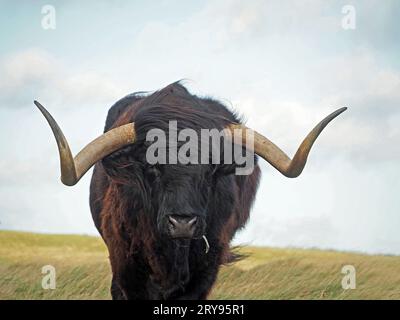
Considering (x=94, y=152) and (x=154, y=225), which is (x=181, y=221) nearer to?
(x=154, y=225)

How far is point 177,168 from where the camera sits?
27.3 ft

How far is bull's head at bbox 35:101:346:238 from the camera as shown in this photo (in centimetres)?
Result: 808

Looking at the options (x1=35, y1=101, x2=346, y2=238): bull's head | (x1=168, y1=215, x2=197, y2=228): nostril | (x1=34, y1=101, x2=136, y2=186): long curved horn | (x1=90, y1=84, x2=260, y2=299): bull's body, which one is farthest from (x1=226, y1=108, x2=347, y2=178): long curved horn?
(x1=168, y1=215, x2=197, y2=228): nostril

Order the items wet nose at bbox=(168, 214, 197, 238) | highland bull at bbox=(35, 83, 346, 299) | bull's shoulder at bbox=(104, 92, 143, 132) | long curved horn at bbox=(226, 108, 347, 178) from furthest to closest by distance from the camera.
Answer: bull's shoulder at bbox=(104, 92, 143, 132)
long curved horn at bbox=(226, 108, 347, 178)
highland bull at bbox=(35, 83, 346, 299)
wet nose at bbox=(168, 214, 197, 238)

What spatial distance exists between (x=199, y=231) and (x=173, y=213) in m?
0.32

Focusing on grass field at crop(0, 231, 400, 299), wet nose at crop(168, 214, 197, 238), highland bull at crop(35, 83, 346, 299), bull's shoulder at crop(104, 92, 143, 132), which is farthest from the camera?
grass field at crop(0, 231, 400, 299)

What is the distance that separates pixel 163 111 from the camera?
8.86m

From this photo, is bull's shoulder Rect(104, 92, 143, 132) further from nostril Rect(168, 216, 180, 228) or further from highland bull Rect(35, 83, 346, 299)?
nostril Rect(168, 216, 180, 228)

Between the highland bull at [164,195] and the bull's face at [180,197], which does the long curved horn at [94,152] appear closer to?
the highland bull at [164,195]

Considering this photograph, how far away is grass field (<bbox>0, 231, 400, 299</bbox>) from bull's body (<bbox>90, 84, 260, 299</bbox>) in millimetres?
2062

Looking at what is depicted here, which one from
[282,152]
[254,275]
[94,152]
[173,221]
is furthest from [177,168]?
[254,275]

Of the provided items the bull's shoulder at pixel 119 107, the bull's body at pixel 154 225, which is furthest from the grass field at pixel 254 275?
the bull's shoulder at pixel 119 107

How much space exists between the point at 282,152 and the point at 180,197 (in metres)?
1.44
